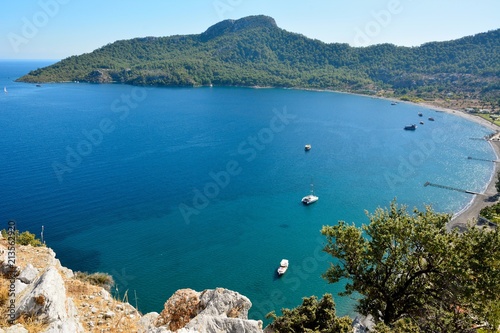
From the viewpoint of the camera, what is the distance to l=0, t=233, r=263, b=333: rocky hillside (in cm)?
1030

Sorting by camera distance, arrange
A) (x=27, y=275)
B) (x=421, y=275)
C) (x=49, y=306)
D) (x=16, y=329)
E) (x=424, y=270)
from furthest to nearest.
Answer: (x=421, y=275)
(x=424, y=270)
(x=27, y=275)
(x=49, y=306)
(x=16, y=329)

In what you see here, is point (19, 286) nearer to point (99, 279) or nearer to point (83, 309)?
point (83, 309)

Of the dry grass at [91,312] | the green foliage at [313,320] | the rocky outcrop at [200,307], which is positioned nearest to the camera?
the dry grass at [91,312]

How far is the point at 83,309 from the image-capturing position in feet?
44.1

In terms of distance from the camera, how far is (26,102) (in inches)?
6255

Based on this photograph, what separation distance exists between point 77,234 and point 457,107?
208876 millimetres

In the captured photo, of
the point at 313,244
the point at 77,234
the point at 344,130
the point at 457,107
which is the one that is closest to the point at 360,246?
the point at 313,244

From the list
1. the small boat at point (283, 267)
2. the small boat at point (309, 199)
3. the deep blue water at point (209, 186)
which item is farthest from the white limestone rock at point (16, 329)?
the small boat at point (309, 199)

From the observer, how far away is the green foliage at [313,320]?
22.1 metres

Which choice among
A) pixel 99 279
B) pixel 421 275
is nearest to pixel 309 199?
pixel 99 279

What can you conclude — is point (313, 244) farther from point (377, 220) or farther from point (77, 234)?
point (77, 234)

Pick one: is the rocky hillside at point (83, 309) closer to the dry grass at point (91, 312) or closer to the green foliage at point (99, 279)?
the dry grass at point (91, 312)

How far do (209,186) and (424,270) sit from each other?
55.5 meters

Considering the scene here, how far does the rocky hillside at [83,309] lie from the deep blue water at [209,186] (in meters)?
22.3
